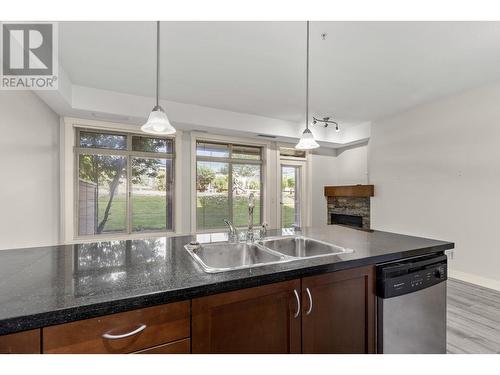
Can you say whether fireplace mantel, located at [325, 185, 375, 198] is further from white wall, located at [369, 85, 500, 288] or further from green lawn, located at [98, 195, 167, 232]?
green lawn, located at [98, 195, 167, 232]

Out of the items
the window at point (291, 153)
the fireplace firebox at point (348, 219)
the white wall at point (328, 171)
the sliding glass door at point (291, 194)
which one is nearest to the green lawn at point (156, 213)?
the sliding glass door at point (291, 194)

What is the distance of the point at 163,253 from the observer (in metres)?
1.47

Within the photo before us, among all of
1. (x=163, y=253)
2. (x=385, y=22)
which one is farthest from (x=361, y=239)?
(x=385, y=22)

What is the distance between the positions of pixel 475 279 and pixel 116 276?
4.40 m

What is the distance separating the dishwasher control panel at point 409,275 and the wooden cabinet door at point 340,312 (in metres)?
0.06

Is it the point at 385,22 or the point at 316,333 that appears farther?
the point at 385,22

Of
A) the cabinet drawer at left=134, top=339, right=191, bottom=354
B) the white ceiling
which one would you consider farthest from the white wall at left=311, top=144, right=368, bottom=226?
the cabinet drawer at left=134, top=339, right=191, bottom=354

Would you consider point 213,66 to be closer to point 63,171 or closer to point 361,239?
point 361,239

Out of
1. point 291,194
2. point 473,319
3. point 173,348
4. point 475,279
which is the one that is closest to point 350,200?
point 291,194

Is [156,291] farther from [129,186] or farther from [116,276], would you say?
[129,186]

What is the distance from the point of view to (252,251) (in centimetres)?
170

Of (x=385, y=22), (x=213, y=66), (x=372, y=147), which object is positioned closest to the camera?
(x=385, y=22)

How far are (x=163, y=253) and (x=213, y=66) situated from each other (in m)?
2.26
